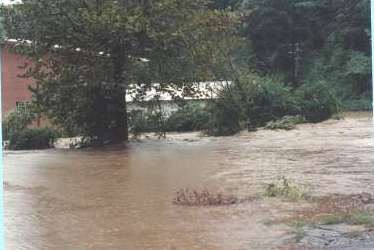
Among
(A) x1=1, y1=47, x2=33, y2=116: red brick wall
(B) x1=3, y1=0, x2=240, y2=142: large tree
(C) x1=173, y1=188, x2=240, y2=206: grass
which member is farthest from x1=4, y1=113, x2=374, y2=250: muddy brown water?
(A) x1=1, y1=47, x2=33, y2=116: red brick wall

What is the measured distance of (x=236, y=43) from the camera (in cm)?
2848

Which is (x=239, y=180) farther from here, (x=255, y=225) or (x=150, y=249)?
(x=150, y=249)

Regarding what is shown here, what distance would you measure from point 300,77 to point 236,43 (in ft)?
44.4

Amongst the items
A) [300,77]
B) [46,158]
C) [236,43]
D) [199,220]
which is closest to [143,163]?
[46,158]

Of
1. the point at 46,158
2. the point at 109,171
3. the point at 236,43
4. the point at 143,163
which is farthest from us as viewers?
the point at 236,43

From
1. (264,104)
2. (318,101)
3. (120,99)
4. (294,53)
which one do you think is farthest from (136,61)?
(294,53)

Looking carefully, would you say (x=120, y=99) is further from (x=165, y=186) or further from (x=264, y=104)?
(x=165, y=186)

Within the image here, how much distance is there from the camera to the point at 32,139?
2986 cm

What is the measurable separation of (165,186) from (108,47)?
12202 millimetres

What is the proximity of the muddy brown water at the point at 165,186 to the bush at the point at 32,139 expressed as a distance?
2456mm

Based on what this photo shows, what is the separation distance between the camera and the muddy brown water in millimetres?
9406

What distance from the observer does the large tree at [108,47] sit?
1002 inches

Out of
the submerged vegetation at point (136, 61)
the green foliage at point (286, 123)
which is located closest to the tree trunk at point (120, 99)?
the submerged vegetation at point (136, 61)

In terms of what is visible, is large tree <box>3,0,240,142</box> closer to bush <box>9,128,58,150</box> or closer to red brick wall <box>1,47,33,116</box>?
bush <box>9,128,58,150</box>
